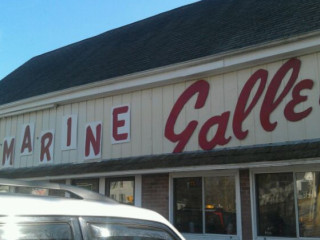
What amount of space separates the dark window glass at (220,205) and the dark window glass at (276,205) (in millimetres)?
566

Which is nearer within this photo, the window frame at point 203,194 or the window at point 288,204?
the window at point 288,204

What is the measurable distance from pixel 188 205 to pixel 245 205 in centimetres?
137

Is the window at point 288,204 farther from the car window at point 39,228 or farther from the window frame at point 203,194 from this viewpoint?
the car window at point 39,228

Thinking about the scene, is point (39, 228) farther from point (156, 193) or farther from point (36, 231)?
point (156, 193)

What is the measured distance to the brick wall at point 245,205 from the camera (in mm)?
8188

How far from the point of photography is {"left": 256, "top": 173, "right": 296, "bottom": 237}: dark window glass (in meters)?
7.87

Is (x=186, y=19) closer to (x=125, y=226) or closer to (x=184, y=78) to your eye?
(x=184, y=78)

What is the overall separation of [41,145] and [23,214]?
10.2 metres

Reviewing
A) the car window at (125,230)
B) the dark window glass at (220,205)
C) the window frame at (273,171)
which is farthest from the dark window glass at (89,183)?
the car window at (125,230)

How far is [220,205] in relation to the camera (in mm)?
8688

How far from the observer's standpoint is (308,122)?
7.61 m

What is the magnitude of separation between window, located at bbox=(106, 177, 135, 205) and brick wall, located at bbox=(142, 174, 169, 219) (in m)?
0.46

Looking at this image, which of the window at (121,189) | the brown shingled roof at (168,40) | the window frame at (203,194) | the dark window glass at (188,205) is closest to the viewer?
the window frame at (203,194)

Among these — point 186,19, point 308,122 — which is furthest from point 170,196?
point 186,19
